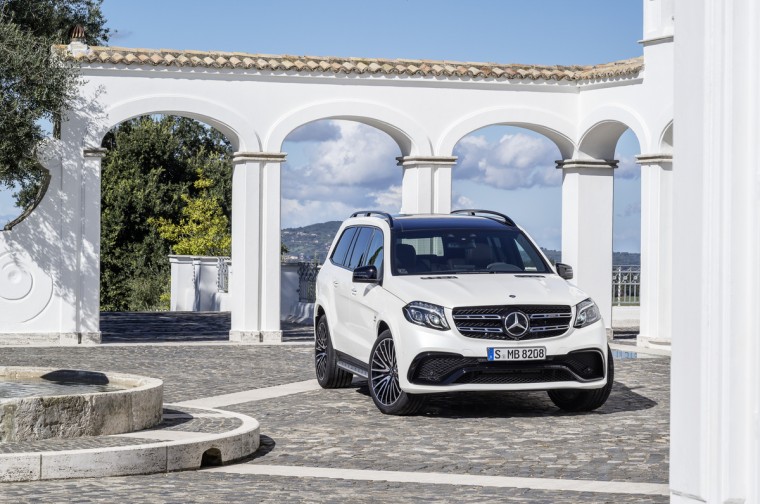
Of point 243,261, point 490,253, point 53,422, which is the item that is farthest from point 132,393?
point 243,261

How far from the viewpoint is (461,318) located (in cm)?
1053

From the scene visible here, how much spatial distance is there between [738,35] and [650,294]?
1760 cm

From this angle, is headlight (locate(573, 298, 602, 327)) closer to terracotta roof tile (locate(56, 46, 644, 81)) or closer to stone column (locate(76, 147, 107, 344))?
terracotta roof tile (locate(56, 46, 644, 81))

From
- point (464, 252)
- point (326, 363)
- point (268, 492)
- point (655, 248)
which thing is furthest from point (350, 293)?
point (655, 248)

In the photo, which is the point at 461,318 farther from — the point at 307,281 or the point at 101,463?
the point at 307,281

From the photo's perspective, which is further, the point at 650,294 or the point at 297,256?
the point at 297,256

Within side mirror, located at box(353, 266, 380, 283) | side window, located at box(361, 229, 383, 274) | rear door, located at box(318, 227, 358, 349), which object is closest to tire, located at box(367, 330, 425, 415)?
side mirror, located at box(353, 266, 380, 283)

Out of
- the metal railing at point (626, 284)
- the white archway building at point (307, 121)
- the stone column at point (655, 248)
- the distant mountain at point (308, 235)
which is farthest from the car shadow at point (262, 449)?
the distant mountain at point (308, 235)

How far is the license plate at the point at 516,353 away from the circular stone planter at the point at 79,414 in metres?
2.97

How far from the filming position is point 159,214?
47125mm

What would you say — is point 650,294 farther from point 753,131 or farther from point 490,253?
point 753,131

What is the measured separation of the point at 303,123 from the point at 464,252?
9.19 m

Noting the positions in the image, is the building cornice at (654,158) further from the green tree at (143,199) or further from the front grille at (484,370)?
the green tree at (143,199)

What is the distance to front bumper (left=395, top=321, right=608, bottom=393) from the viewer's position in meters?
10.4
